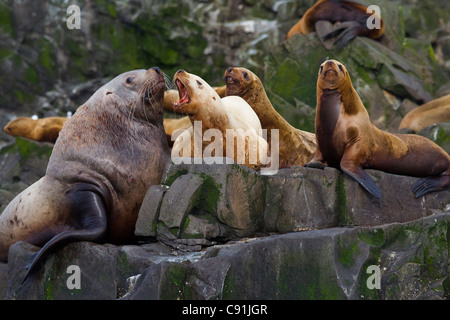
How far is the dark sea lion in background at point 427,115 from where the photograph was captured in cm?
1070

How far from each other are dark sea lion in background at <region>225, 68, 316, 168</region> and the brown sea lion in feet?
15.9

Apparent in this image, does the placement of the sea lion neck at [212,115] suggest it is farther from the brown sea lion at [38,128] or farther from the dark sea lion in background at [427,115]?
the brown sea lion at [38,128]

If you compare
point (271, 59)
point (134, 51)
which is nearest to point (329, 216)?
point (271, 59)

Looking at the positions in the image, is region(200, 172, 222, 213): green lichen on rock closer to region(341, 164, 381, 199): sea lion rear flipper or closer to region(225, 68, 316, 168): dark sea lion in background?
region(341, 164, 381, 199): sea lion rear flipper

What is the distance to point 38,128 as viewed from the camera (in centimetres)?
1279

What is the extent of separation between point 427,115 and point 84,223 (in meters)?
6.29

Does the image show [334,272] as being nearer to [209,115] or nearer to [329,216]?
[329,216]

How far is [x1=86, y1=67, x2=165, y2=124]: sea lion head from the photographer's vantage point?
6.98 metres

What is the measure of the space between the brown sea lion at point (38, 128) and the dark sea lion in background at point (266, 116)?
4855 mm

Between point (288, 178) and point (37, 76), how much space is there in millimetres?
10946

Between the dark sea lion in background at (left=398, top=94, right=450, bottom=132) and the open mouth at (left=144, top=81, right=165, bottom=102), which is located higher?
the dark sea lion in background at (left=398, top=94, right=450, bottom=132)
